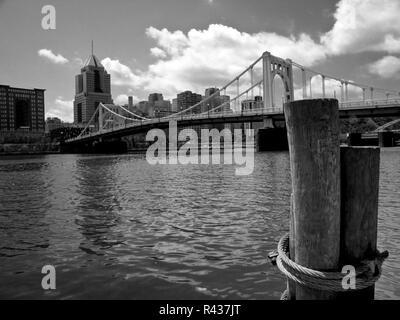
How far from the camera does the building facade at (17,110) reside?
185500 millimetres

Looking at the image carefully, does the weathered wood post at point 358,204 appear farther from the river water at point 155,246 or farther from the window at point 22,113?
the window at point 22,113

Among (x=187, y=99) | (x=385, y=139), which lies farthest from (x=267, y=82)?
(x=187, y=99)

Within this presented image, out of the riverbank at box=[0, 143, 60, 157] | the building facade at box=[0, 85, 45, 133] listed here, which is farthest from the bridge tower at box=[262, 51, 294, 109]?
the building facade at box=[0, 85, 45, 133]

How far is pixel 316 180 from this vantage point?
121 inches

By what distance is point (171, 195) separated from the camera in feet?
49.8

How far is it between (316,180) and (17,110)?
21625cm

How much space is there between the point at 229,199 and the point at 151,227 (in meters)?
4.87

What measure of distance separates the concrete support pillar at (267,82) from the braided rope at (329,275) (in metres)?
73.0

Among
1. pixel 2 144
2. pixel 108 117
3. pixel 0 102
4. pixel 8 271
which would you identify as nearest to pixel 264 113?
pixel 8 271

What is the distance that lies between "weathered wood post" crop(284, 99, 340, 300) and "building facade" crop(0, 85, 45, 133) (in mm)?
197507

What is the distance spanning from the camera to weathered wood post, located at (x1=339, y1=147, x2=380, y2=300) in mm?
3219

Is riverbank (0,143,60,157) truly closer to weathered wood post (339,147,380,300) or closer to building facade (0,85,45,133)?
building facade (0,85,45,133)
